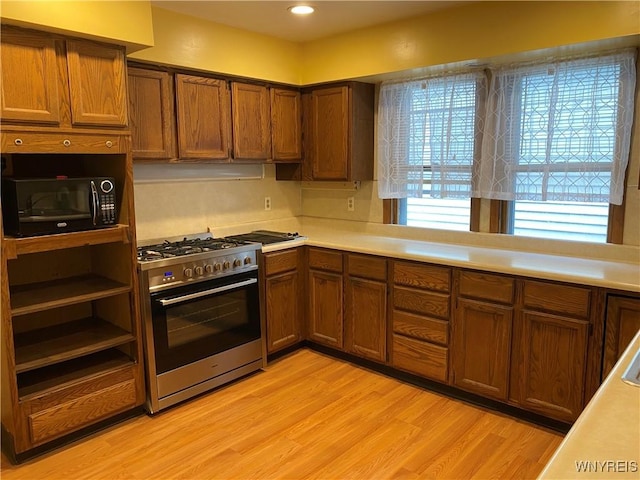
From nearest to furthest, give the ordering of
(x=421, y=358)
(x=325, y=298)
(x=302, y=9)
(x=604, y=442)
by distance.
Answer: (x=604, y=442)
(x=302, y=9)
(x=421, y=358)
(x=325, y=298)

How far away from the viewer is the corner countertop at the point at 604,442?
89 cm

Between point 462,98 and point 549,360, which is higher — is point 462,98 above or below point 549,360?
above

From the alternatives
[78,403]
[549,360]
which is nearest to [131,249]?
[78,403]

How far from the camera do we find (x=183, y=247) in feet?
10.6

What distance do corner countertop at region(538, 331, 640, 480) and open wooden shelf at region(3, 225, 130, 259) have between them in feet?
7.60

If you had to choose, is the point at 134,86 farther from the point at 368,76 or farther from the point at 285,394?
the point at 285,394

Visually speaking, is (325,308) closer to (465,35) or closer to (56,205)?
(56,205)

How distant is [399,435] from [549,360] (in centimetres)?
90

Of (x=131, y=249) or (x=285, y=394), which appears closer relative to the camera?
(x=131, y=249)

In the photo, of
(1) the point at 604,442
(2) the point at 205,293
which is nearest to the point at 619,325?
(1) the point at 604,442

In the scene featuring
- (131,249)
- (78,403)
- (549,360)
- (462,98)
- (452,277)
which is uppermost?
(462,98)

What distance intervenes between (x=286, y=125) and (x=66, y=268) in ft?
6.24

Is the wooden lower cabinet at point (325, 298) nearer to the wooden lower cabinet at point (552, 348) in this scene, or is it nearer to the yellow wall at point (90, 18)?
the wooden lower cabinet at point (552, 348)

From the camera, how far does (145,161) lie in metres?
3.05
